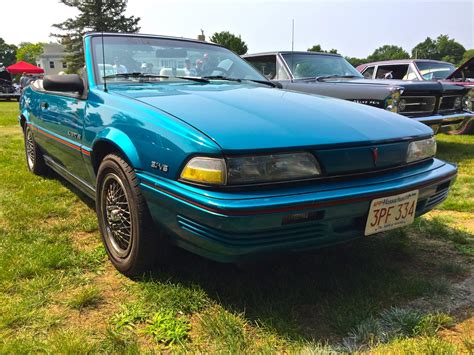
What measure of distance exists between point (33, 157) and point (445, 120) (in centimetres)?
550

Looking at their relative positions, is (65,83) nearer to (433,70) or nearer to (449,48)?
(433,70)

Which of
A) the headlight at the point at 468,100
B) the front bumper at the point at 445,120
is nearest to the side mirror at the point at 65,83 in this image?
the front bumper at the point at 445,120

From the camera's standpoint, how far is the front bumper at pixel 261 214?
1582mm

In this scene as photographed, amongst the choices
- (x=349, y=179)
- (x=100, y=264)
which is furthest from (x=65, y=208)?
(x=349, y=179)

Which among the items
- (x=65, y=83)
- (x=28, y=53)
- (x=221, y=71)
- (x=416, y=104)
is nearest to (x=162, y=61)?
(x=221, y=71)

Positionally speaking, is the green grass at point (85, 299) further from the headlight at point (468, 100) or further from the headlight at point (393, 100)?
the headlight at point (468, 100)

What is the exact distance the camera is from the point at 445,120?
5.78 m

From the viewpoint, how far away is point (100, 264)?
7.82 feet

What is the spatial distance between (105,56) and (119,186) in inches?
41.4

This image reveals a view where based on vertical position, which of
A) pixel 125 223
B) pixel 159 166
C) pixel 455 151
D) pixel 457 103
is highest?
pixel 159 166

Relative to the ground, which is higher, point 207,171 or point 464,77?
point 464,77

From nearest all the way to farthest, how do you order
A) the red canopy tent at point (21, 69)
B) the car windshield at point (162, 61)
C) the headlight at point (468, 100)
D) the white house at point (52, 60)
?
1. the car windshield at point (162, 61)
2. the headlight at point (468, 100)
3. the red canopy tent at point (21, 69)
4. the white house at point (52, 60)

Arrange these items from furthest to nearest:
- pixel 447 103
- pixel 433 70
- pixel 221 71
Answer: pixel 433 70
pixel 447 103
pixel 221 71

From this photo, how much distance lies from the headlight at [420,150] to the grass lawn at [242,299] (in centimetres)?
66
